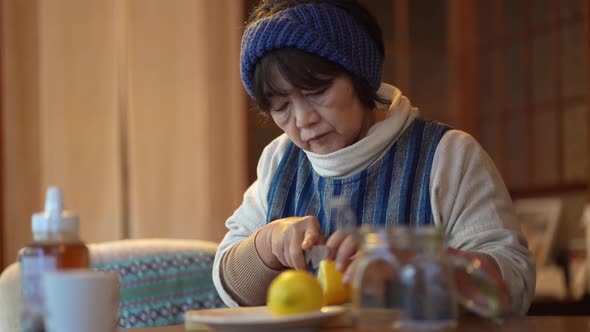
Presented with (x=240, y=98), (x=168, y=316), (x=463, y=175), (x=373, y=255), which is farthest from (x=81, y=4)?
(x=373, y=255)

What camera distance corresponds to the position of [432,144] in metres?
1.28

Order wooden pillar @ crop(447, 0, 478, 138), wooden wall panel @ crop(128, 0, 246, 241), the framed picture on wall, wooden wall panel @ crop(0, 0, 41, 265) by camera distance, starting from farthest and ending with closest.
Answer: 1. the framed picture on wall
2. wooden pillar @ crop(447, 0, 478, 138)
3. wooden wall panel @ crop(128, 0, 246, 241)
4. wooden wall panel @ crop(0, 0, 41, 265)

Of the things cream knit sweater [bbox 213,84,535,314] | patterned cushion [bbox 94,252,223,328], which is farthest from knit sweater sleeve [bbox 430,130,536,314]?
patterned cushion [bbox 94,252,223,328]

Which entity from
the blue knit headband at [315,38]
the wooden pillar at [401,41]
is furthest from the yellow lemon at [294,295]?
the wooden pillar at [401,41]

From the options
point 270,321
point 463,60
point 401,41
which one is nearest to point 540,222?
point 463,60

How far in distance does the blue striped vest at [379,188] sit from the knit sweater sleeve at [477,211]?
2cm

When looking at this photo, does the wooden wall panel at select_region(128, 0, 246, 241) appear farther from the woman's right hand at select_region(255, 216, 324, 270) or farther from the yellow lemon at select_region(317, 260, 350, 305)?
the yellow lemon at select_region(317, 260, 350, 305)

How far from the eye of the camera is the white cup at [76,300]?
815 mm

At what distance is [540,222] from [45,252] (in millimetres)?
3514

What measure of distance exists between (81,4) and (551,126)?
2.47 meters

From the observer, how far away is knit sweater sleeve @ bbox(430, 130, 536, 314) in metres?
1.11

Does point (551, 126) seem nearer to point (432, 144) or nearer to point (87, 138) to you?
point (87, 138)

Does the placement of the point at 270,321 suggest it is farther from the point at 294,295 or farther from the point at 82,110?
the point at 82,110

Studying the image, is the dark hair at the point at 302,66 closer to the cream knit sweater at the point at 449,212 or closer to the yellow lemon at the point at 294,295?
the cream knit sweater at the point at 449,212
